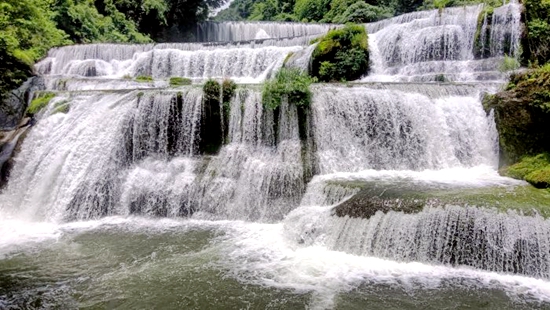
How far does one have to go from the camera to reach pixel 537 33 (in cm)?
1337

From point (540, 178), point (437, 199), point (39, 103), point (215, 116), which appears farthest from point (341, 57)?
point (39, 103)

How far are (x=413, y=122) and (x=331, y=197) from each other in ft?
11.6

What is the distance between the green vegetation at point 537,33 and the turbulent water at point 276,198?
0.42 metres

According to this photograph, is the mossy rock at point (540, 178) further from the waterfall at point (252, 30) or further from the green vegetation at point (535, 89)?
the waterfall at point (252, 30)

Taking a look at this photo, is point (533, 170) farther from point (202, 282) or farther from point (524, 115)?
point (202, 282)

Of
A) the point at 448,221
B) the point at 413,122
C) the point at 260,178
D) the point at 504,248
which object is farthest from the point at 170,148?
the point at 504,248

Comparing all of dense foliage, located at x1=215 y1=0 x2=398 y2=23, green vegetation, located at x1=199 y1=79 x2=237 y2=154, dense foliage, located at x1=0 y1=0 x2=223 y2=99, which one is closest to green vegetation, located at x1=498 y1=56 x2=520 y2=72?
green vegetation, located at x1=199 y1=79 x2=237 y2=154

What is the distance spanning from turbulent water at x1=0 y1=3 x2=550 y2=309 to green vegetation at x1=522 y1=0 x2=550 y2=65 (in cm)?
42

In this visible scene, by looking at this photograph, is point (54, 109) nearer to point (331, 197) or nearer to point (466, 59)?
point (331, 197)

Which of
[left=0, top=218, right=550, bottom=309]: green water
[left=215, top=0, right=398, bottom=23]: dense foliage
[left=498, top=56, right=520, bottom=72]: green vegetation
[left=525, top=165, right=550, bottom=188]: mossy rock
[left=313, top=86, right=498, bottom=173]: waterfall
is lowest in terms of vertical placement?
[left=0, top=218, right=550, bottom=309]: green water

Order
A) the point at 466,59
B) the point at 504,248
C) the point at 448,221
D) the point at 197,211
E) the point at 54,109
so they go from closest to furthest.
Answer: the point at 504,248 → the point at 448,221 → the point at 197,211 → the point at 54,109 → the point at 466,59

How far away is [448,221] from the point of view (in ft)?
21.7

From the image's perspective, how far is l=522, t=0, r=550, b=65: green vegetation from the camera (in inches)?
519

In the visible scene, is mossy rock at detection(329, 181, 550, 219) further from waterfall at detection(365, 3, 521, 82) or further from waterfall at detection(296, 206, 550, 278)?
waterfall at detection(365, 3, 521, 82)
